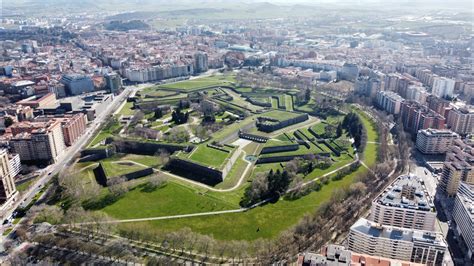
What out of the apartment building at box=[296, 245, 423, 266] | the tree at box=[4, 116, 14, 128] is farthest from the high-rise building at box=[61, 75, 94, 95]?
the apartment building at box=[296, 245, 423, 266]

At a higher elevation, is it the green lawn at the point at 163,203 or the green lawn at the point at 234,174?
the green lawn at the point at 234,174

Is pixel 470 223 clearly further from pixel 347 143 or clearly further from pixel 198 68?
pixel 198 68

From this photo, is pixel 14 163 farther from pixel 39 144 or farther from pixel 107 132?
pixel 107 132

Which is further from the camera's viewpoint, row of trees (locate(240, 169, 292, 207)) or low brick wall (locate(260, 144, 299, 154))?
low brick wall (locate(260, 144, 299, 154))

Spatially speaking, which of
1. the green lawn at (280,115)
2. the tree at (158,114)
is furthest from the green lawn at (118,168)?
the green lawn at (280,115)

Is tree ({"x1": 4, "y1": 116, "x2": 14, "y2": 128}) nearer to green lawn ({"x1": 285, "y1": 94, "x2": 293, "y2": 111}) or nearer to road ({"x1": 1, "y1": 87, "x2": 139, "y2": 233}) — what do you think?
road ({"x1": 1, "y1": 87, "x2": 139, "y2": 233})

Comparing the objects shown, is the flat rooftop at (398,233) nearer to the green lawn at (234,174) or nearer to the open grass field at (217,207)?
the open grass field at (217,207)

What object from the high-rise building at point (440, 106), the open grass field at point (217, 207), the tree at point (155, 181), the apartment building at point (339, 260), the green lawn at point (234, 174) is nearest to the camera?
the apartment building at point (339, 260)
